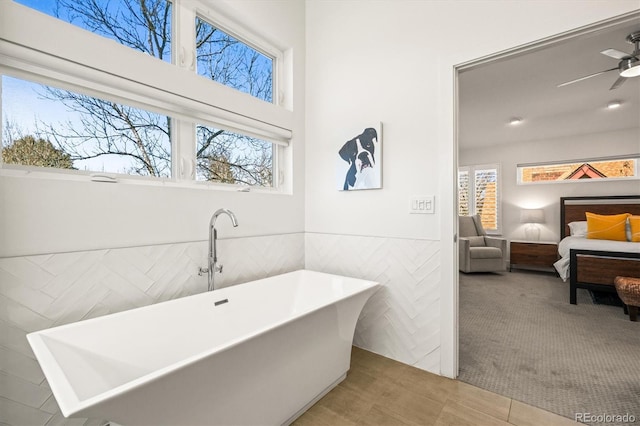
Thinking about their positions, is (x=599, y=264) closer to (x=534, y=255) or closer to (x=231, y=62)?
(x=534, y=255)

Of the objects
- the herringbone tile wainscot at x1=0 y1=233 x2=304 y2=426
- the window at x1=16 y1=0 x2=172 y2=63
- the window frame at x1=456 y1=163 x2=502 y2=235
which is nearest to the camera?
the herringbone tile wainscot at x1=0 y1=233 x2=304 y2=426

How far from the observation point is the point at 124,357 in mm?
1363

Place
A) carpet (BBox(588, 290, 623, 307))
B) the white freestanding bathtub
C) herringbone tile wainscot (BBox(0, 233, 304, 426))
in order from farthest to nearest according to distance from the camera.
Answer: carpet (BBox(588, 290, 623, 307)) < herringbone tile wainscot (BBox(0, 233, 304, 426)) < the white freestanding bathtub

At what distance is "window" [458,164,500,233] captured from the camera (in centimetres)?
627

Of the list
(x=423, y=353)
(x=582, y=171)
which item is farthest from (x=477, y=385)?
(x=582, y=171)

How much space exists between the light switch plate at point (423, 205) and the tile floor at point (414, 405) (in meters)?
1.15

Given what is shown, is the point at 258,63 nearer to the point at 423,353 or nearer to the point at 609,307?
the point at 423,353

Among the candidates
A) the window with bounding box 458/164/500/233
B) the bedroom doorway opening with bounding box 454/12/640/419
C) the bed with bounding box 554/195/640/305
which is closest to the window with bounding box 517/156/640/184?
the bedroom doorway opening with bounding box 454/12/640/419

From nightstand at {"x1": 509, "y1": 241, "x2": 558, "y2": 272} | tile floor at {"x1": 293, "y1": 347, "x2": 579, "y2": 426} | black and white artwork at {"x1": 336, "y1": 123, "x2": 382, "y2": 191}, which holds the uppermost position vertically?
black and white artwork at {"x1": 336, "y1": 123, "x2": 382, "y2": 191}

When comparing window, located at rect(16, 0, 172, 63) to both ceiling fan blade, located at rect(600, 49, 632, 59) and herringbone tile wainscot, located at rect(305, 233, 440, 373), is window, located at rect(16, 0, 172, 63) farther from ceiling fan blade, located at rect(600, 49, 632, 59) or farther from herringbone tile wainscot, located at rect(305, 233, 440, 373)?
ceiling fan blade, located at rect(600, 49, 632, 59)

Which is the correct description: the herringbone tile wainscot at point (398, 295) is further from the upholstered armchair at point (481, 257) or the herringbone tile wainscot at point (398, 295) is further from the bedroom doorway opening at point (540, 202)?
the upholstered armchair at point (481, 257)

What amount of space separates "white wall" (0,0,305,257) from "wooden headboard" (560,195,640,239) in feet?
17.9

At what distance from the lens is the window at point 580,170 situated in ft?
16.4

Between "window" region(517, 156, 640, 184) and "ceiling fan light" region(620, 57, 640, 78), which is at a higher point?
"ceiling fan light" region(620, 57, 640, 78)
